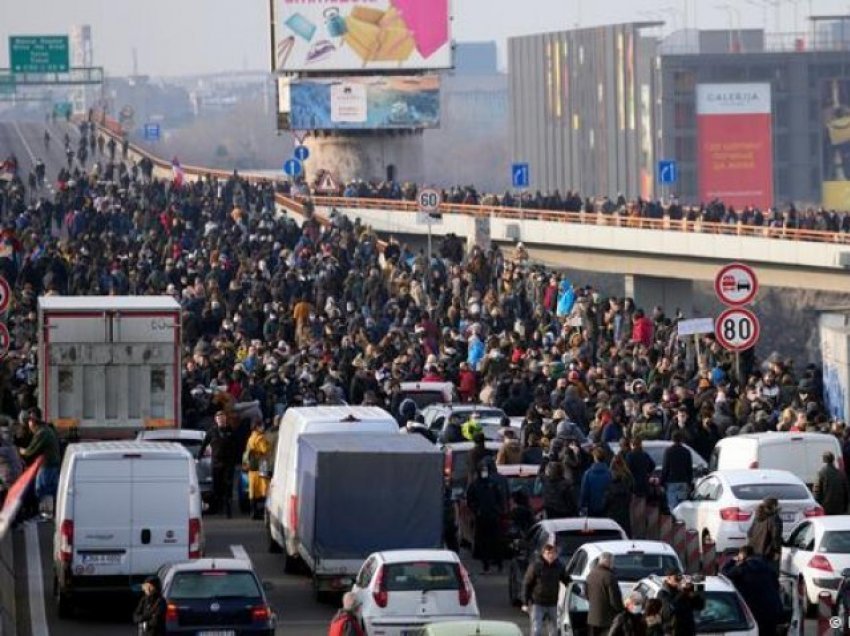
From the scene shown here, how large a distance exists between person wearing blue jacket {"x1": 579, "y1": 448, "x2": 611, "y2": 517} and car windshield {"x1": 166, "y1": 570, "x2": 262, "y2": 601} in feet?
22.6

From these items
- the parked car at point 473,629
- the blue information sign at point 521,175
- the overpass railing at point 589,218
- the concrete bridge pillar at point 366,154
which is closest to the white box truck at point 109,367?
the parked car at point 473,629

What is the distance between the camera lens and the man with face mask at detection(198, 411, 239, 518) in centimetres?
3562

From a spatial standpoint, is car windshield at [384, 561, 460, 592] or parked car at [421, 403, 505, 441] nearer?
car windshield at [384, 561, 460, 592]

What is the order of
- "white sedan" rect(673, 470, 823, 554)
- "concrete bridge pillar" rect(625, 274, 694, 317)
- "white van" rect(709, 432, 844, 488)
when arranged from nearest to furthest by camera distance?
"white sedan" rect(673, 470, 823, 554), "white van" rect(709, 432, 844, 488), "concrete bridge pillar" rect(625, 274, 694, 317)

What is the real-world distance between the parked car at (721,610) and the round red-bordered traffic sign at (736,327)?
10.9 meters

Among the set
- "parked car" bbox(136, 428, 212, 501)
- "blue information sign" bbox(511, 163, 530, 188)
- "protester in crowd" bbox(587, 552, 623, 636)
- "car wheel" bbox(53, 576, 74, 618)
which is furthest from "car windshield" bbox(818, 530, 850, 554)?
"blue information sign" bbox(511, 163, 530, 188)

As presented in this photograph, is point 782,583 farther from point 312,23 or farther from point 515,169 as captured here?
point 312,23

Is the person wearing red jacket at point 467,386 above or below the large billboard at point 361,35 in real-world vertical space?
below

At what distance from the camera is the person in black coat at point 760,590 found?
24.5 metres

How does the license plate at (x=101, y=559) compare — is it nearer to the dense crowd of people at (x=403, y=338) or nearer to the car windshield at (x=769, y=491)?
the dense crowd of people at (x=403, y=338)

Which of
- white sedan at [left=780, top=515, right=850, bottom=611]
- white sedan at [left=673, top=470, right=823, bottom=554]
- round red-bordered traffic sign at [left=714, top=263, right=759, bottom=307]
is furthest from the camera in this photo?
round red-bordered traffic sign at [left=714, top=263, right=759, bottom=307]

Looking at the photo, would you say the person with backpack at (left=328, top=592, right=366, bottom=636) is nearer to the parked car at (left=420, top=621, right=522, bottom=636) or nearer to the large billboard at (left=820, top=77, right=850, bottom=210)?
the parked car at (left=420, top=621, right=522, bottom=636)

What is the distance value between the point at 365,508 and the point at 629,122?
147840 millimetres

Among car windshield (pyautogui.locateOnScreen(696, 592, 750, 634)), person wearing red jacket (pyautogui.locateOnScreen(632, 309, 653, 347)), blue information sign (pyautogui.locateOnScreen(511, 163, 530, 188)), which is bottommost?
car windshield (pyautogui.locateOnScreen(696, 592, 750, 634))
